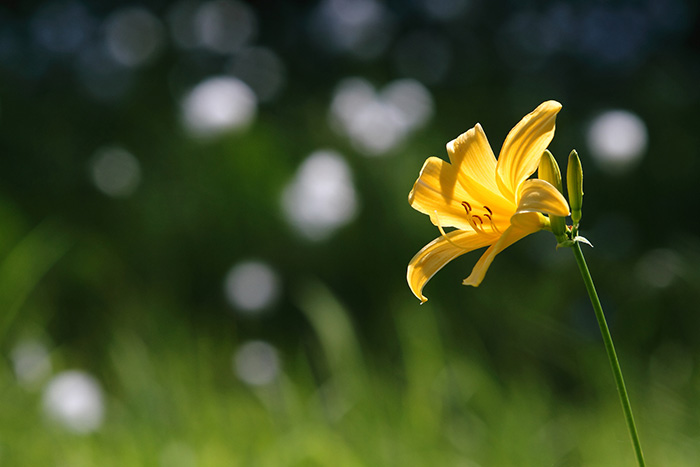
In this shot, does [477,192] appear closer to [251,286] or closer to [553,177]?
[553,177]

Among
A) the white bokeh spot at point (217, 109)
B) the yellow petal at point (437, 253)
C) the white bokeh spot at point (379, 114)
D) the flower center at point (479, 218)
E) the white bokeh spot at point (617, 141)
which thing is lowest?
the white bokeh spot at point (217, 109)

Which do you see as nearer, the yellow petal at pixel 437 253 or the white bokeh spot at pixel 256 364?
the yellow petal at pixel 437 253

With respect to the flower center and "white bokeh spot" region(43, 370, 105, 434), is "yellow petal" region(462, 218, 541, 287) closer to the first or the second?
the flower center

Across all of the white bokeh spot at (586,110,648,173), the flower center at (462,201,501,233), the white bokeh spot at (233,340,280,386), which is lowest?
the white bokeh spot at (233,340,280,386)

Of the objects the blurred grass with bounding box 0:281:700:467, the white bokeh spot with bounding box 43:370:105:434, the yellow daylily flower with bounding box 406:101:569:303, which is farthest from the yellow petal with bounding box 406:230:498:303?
the white bokeh spot with bounding box 43:370:105:434

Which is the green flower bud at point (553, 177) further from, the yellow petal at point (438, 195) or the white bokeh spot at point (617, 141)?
the white bokeh spot at point (617, 141)

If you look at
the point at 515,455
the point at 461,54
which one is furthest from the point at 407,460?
the point at 461,54

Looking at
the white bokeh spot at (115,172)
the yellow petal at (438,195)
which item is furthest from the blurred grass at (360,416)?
the white bokeh spot at (115,172)

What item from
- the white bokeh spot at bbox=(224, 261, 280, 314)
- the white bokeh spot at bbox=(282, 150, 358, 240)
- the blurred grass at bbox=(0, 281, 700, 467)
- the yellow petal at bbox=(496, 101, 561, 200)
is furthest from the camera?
the white bokeh spot at bbox=(282, 150, 358, 240)
